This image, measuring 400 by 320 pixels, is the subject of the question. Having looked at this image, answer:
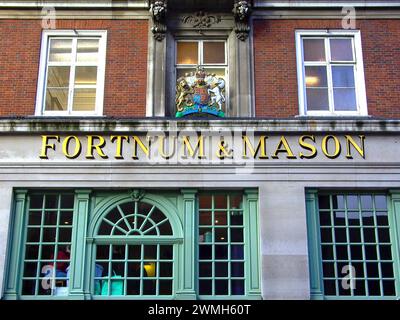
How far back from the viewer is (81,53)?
15.2m

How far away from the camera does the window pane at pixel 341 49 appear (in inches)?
598

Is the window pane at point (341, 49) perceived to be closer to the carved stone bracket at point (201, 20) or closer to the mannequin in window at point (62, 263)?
the carved stone bracket at point (201, 20)

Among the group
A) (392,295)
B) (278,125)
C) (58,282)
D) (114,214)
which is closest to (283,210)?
(278,125)

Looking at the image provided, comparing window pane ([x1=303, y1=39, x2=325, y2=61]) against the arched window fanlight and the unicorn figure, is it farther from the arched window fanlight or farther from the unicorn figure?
the arched window fanlight

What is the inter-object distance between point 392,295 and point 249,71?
6259mm

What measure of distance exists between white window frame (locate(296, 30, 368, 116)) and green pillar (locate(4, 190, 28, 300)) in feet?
23.0

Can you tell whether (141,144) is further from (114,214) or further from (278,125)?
(278,125)

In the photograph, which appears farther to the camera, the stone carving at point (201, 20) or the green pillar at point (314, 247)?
the stone carving at point (201, 20)

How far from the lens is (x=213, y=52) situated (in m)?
15.5

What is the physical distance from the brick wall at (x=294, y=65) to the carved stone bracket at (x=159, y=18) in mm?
2354

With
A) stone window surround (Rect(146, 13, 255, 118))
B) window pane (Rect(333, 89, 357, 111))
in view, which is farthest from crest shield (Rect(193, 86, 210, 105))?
window pane (Rect(333, 89, 357, 111))

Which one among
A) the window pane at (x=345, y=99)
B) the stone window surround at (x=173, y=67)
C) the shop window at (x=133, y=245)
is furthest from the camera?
the window pane at (x=345, y=99)

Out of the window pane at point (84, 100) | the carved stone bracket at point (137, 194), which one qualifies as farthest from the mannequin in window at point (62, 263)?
the window pane at point (84, 100)

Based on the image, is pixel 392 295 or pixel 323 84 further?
pixel 323 84
